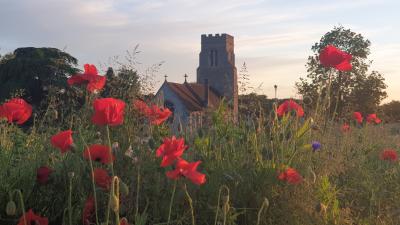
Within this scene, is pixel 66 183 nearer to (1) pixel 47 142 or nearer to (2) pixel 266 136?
(1) pixel 47 142

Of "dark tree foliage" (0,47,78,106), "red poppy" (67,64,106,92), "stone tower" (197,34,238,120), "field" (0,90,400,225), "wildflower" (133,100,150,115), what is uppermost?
"stone tower" (197,34,238,120)

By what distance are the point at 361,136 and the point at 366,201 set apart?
3.42 m

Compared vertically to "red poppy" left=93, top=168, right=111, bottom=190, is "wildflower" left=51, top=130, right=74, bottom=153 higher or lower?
higher

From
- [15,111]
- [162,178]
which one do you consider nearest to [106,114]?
[162,178]

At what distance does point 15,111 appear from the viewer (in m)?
3.22

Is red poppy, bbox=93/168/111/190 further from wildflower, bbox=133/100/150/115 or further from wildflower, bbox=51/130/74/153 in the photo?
wildflower, bbox=133/100/150/115

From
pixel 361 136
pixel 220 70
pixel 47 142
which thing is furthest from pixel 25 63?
pixel 220 70

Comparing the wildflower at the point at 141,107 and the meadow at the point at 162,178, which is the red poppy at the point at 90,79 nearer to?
the meadow at the point at 162,178

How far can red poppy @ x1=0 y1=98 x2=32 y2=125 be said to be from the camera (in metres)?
3.20

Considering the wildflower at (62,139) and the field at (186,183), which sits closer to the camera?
the wildflower at (62,139)

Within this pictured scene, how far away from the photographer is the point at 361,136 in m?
7.34

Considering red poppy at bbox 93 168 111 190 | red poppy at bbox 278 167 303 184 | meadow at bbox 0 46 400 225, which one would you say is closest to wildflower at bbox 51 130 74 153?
meadow at bbox 0 46 400 225

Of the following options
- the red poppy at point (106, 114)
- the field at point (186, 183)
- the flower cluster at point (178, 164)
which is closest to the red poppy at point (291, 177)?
the field at point (186, 183)

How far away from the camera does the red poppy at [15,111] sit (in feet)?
10.5
